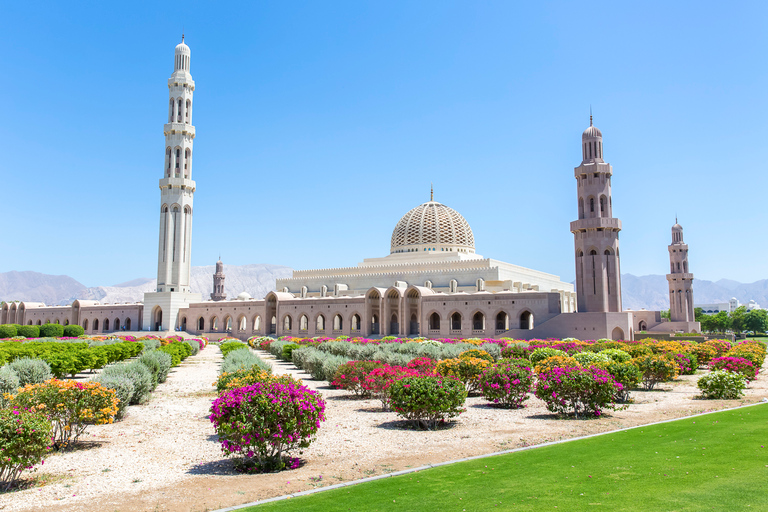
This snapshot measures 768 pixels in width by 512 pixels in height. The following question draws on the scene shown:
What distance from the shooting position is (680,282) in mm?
52625

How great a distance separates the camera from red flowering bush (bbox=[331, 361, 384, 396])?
43.2ft

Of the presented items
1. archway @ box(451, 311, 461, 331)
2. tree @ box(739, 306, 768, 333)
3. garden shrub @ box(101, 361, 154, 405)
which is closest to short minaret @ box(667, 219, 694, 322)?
tree @ box(739, 306, 768, 333)

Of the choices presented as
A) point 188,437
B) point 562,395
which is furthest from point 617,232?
point 188,437

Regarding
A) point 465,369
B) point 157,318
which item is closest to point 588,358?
point 465,369

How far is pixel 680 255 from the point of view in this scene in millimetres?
53375

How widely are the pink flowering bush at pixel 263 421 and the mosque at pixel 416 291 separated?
90.3 ft

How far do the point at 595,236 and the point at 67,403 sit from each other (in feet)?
104

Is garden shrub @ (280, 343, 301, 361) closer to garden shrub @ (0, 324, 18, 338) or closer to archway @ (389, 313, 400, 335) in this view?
archway @ (389, 313, 400, 335)

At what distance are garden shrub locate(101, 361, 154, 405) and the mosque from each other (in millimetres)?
25002

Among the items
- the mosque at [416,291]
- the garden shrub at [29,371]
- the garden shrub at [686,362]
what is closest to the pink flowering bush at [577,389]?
the garden shrub at [686,362]

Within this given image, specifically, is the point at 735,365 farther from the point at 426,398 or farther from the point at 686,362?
the point at 426,398

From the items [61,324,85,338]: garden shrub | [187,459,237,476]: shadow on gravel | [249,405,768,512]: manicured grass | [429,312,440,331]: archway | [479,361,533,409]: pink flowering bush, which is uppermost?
[429,312,440,331]: archway

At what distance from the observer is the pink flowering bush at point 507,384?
11688 mm

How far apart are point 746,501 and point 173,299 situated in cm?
4823
